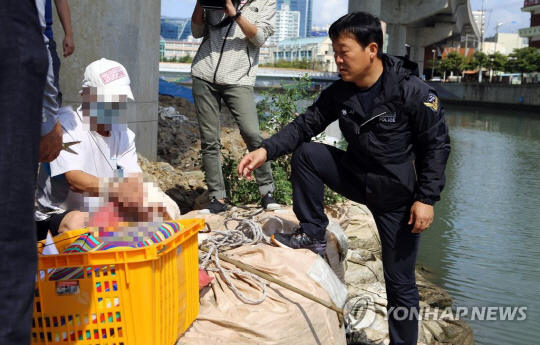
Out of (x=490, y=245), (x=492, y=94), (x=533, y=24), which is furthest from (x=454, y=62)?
(x=490, y=245)

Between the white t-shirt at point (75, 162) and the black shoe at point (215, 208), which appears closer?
the white t-shirt at point (75, 162)

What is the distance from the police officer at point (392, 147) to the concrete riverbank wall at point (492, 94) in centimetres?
3839

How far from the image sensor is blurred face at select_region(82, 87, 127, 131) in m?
3.06

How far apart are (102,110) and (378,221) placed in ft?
5.25

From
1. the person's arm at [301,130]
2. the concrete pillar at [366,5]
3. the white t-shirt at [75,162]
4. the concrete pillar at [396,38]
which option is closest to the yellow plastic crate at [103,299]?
the white t-shirt at [75,162]

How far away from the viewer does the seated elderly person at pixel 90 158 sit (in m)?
2.91

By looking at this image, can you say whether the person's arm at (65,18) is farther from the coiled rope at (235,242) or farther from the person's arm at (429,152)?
the person's arm at (429,152)

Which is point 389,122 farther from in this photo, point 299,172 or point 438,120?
point 299,172

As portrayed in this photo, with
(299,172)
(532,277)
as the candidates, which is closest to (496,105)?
(532,277)

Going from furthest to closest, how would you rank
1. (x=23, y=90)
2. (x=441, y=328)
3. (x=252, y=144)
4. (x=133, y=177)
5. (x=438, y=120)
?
(x=252, y=144)
(x=441, y=328)
(x=438, y=120)
(x=133, y=177)
(x=23, y=90)

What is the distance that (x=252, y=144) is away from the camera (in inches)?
189

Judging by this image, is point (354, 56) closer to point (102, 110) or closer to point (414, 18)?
point (102, 110)

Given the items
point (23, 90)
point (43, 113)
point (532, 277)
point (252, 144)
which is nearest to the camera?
point (23, 90)

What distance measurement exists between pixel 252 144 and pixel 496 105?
1756 inches
